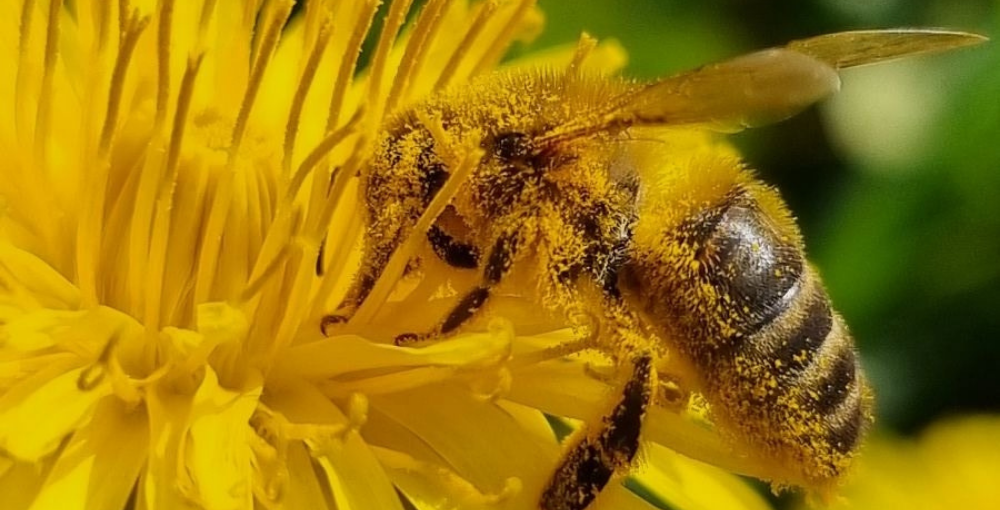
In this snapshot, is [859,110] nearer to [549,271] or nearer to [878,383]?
[878,383]

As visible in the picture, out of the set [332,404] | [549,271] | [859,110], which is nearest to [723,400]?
[549,271]

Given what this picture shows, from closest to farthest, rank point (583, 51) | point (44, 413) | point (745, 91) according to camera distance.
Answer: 1. point (745, 91)
2. point (44, 413)
3. point (583, 51)

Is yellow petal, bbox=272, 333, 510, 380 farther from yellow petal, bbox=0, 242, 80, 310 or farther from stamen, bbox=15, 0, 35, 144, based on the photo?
stamen, bbox=15, 0, 35, 144

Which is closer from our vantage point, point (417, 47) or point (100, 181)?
point (100, 181)

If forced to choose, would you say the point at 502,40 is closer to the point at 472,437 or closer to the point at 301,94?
the point at 301,94

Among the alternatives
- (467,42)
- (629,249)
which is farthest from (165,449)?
(467,42)

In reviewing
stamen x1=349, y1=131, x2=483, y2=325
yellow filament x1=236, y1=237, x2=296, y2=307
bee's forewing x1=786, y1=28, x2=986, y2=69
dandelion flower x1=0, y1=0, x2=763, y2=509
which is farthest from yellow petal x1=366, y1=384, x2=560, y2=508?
bee's forewing x1=786, y1=28, x2=986, y2=69

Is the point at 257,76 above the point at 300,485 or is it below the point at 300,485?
above

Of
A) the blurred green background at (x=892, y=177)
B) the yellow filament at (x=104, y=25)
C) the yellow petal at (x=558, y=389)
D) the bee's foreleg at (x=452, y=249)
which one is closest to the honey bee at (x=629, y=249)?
the bee's foreleg at (x=452, y=249)
